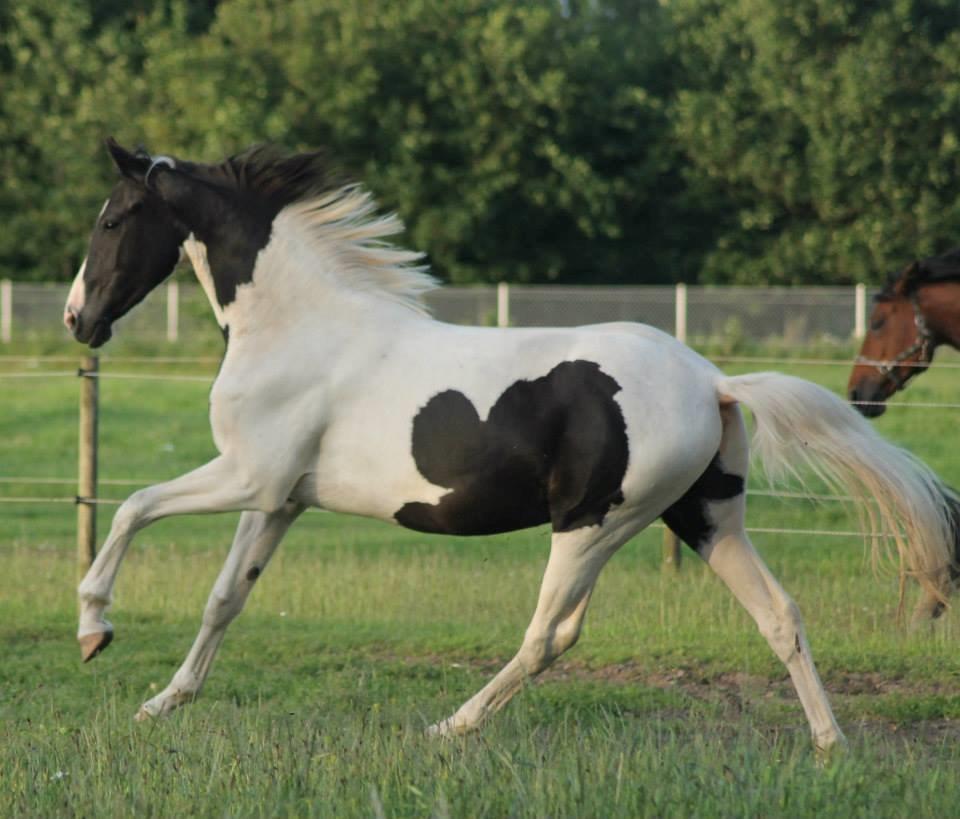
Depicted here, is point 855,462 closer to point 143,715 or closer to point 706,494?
point 706,494

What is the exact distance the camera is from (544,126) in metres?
31.3

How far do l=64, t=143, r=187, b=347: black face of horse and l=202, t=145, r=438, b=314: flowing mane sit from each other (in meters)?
0.24

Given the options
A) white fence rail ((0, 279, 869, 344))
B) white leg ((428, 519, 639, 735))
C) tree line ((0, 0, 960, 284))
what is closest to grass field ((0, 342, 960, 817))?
white leg ((428, 519, 639, 735))

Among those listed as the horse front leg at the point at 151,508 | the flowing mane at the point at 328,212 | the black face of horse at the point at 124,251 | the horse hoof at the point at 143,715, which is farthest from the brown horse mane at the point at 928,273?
the horse hoof at the point at 143,715

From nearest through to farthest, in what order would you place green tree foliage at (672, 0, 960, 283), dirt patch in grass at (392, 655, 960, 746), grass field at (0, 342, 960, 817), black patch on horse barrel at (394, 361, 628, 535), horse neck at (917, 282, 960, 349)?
grass field at (0, 342, 960, 817) < black patch on horse barrel at (394, 361, 628, 535) < dirt patch in grass at (392, 655, 960, 746) < horse neck at (917, 282, 960, 349) < green tree foliage at (672, 0, 960, 283)

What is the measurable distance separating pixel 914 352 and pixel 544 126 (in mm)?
22391

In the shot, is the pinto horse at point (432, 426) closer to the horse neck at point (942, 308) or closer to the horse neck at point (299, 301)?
the horse neck at point (299, 301)

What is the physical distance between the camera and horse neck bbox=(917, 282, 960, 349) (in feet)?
30.6

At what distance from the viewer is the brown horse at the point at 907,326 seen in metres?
9.37

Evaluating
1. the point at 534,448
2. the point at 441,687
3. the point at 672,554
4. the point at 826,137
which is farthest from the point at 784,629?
the point at 826,137

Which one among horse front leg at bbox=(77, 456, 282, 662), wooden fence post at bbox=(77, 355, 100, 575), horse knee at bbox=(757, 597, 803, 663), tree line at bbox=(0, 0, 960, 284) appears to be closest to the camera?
horse knee at bbox=(757, 597, 803, 663)

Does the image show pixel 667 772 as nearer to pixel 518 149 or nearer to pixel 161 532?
pixel 161 532

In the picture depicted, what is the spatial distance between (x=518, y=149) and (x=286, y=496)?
86.0 feet

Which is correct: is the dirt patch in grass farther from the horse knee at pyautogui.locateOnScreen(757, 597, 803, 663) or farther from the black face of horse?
the black face of horse
